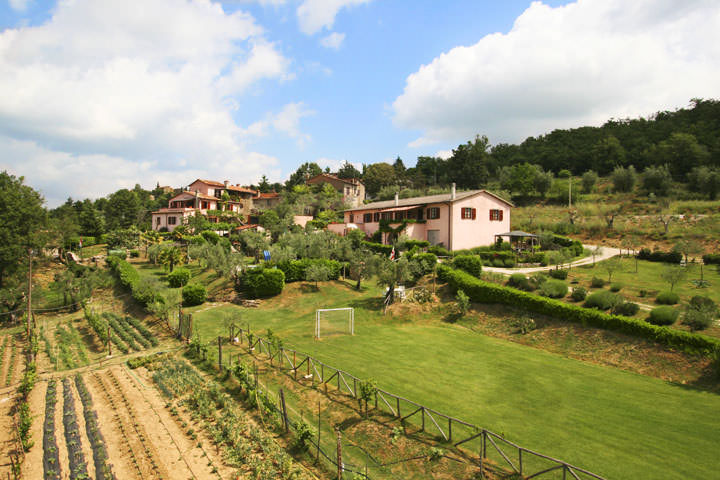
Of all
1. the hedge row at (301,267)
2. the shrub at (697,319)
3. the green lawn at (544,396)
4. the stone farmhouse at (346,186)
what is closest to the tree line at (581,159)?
the stone farmhouse at (346,186)

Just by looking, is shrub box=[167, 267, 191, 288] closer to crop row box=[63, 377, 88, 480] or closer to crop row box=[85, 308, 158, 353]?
crop row box=[85, 308, 158, 353]

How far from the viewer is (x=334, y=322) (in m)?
23.4

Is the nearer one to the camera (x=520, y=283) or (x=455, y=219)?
(x=520, y=283)

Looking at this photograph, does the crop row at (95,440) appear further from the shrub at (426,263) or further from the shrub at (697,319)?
the shrub at (697,319)

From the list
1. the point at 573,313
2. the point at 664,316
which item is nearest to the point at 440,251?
the point at 573,313

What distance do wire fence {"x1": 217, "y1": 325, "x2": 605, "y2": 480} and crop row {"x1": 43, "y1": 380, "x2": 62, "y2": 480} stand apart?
7.67 metres

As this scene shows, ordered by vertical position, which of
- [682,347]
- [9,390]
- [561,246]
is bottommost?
[9,390]

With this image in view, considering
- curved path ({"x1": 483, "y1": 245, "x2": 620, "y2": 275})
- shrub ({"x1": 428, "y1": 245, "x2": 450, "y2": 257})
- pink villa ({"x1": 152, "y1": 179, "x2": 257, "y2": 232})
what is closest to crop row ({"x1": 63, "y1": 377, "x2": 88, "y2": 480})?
curved path ({"x1": 483, "y1": 245, "x2": 620, "y2": 275})

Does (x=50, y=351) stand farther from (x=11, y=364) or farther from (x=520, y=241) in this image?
(x=520, y=241)

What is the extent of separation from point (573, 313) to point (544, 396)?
7.79m

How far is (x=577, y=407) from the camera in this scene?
1221cm

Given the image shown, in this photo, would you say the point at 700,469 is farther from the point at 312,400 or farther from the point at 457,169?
the point at 457,169

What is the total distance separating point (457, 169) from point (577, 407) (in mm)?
75603

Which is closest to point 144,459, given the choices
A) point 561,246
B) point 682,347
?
point 682,347
